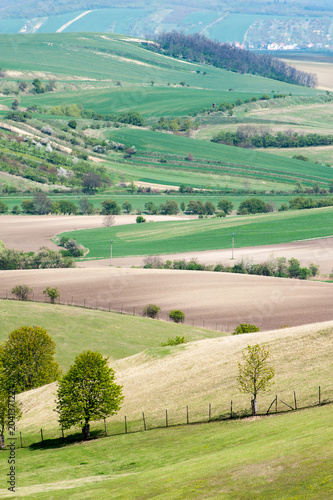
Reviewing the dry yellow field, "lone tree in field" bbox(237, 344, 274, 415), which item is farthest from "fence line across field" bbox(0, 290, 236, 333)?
"lone tree in field" bbox(237, 344, 274, 415)

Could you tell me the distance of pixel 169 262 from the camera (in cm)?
11150

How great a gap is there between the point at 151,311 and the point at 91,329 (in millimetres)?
10894

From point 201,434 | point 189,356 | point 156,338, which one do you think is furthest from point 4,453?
point 156,338

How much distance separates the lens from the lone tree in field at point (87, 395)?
48.7m

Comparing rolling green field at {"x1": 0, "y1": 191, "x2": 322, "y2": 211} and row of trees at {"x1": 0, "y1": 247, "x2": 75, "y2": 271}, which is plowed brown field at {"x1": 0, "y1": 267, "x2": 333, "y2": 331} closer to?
row of trees at {"x1": 0, "y1": 247, "x2": 75, "y2": 271}

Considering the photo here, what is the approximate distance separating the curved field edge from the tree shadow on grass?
0.85 meters

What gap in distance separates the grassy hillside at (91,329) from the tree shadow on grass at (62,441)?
1997 centimetres

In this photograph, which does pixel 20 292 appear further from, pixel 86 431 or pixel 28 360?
pixel 86 431

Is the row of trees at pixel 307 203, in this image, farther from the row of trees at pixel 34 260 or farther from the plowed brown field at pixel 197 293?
the row of trees at pixel 34 260

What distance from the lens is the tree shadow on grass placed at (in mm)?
48188

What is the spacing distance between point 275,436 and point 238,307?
51.3 metres

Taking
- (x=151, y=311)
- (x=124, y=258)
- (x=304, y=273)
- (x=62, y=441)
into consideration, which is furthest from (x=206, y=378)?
(x=124, y=258)

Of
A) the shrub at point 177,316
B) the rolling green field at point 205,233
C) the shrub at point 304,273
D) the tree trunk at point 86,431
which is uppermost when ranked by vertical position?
the rolling green field at point 205,233

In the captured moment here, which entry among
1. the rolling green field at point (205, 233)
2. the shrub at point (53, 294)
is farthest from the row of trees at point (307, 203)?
the shrub at point (53, 294)
